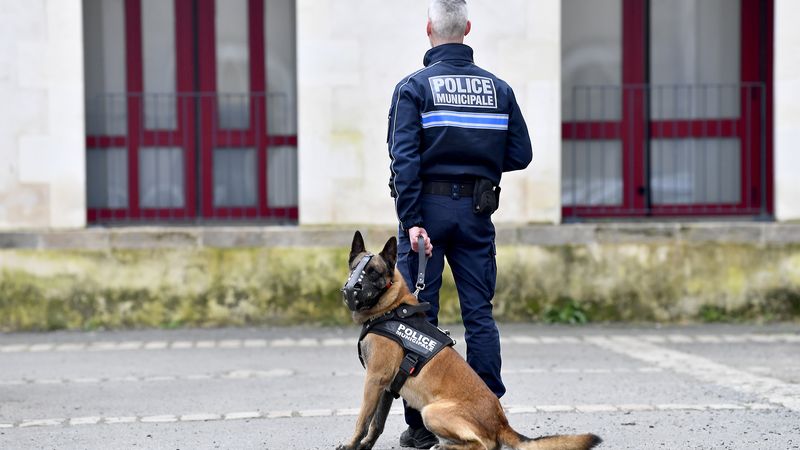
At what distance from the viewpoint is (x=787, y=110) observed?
11.5m

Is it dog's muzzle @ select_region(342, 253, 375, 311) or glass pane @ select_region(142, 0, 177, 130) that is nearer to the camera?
dog's muzzle @ select_region(342, 253, 375, 311)

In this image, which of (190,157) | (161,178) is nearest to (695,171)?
(190,157)

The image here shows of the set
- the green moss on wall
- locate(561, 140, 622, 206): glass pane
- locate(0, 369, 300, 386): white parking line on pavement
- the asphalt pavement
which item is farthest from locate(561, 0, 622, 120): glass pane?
locate(0, 369, 300, 386): white parking line on pavement

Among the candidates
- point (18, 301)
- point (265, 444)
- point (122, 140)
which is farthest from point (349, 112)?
point (265, 444)

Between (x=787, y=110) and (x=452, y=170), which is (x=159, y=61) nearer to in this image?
(x=787, y=110)

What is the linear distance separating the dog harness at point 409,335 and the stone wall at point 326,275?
5.51 m

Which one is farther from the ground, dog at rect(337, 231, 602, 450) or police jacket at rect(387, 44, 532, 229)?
police jacket at rect(387, 44, 532, 229)

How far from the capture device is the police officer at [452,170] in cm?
597

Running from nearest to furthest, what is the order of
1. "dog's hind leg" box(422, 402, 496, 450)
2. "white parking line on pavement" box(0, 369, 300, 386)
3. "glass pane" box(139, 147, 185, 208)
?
"dog's hind leg" box(422, 402, 496, 450) → "white parking line on pavement" box(0, 369, 300, 386) → "glass pane" box(139, 147, 185, 208)

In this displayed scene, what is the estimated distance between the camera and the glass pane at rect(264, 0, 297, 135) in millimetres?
11789

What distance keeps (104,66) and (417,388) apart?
23.4 ft

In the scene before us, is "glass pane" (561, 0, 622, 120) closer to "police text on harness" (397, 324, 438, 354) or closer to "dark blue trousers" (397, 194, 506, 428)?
"dark blue trousers" (397, 194, 506, 428)

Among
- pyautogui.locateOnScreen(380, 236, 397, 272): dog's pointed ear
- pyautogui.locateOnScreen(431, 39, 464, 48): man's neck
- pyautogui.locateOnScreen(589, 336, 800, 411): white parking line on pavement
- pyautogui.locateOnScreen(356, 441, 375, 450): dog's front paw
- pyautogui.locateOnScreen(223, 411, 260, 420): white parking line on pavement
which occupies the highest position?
pyautogui.locateOnScreen(431, 39, 464, 48): man's neck

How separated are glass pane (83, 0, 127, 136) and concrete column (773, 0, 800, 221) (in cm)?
599
